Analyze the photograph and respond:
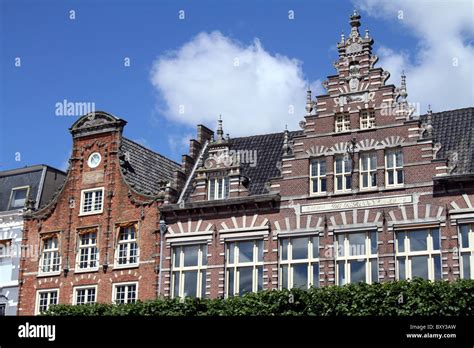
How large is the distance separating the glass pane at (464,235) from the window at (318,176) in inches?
227

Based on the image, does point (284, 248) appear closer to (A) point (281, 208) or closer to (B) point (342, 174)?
(A) point (281, 208)

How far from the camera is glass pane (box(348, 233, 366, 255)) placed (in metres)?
35.3

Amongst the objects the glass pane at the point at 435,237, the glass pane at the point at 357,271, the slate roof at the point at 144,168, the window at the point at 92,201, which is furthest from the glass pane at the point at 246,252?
the glass pane at the point at 435,237

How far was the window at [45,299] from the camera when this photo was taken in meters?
40.9

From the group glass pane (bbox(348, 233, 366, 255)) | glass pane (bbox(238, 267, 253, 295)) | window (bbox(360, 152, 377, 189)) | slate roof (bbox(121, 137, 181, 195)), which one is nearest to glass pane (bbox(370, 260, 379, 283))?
glass pane (bbox(348, 233, 366, 255))

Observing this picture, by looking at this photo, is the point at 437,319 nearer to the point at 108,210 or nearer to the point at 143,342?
the point at 143,342

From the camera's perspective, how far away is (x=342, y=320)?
24.8 metres

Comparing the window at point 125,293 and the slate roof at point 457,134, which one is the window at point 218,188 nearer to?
the window at point 125,293

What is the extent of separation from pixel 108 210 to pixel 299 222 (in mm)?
9336

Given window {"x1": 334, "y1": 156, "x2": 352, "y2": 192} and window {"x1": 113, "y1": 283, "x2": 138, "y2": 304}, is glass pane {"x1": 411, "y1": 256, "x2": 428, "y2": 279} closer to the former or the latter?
window {"x1": 334, "y1": 156, "x2": 352, "y2": 192}

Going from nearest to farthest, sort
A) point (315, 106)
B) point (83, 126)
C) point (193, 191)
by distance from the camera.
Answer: point (315, 106)
point (193, 191)
point (83, 126)

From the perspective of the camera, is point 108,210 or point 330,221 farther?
point 108,210

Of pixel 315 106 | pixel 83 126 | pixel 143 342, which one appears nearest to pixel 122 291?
pixel 83 126

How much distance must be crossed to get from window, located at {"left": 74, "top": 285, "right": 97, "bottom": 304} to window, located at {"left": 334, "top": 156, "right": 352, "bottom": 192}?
1178 cm
